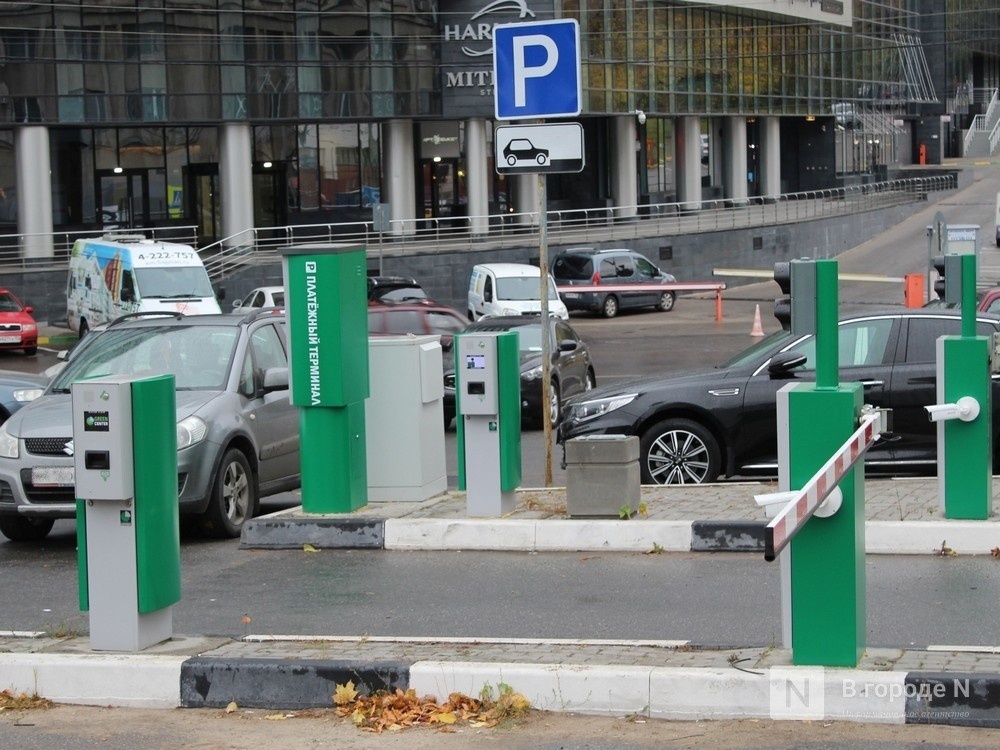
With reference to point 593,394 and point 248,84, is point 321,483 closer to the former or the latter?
point 593,394

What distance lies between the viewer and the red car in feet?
110

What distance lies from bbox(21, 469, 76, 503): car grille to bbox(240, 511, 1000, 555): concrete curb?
134 cm

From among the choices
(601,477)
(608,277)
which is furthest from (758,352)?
(608,277)

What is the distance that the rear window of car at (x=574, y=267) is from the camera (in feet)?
133

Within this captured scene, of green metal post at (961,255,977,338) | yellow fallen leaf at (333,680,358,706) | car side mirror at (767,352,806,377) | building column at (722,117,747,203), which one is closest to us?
yellow fallen leaf at (333,680,358,706)

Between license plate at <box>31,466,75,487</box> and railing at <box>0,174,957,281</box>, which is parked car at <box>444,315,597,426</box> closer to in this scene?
license plate at <box>31,466,75,487</box>

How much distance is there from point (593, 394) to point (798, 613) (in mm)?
7006

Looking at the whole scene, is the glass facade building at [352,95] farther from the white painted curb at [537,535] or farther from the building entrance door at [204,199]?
the white painted curb at [537,535]

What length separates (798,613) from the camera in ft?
21.0

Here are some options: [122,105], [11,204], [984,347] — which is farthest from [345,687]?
[11,204]

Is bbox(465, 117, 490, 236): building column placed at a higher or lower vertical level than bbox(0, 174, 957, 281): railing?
higher

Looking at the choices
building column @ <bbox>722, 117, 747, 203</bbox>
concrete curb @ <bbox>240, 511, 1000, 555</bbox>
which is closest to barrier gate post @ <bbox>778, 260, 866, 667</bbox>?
concrete curb @ <bbox>240, 511, 1000, 555</bbox>

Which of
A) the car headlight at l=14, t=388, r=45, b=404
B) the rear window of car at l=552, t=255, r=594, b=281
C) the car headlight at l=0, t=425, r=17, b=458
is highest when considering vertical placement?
the rear window of car at l=552, t=255, r=594, b=281

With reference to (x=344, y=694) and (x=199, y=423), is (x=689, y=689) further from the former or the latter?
(x=199, y=423)
